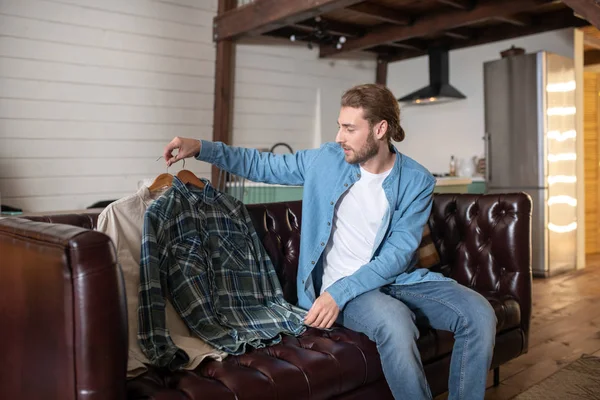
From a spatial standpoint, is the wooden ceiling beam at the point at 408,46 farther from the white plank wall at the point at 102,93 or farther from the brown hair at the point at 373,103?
the brown hair at the point at 373,103

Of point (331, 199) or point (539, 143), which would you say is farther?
point (539, 143)

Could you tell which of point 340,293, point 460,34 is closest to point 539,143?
point 460,34

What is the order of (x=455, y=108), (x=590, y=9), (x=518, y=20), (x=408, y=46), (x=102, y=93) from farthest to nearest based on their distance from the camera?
(x=408, y=46)
(x=455, y=108)
(x=518, y=20)
(x=102, y=93)
(x=590, y=9)

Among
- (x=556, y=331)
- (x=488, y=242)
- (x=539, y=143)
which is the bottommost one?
(x=556, y=331)

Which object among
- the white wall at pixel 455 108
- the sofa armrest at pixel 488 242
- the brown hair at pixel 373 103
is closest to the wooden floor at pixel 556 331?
the sofa armrest at pixel 488 242

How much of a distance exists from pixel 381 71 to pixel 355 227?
5777mm

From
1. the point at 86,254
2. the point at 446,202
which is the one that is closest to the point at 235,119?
the point at 446,202

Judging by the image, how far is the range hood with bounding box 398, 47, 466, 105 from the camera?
21.4ft

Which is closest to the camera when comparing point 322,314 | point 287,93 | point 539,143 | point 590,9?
point 322,314

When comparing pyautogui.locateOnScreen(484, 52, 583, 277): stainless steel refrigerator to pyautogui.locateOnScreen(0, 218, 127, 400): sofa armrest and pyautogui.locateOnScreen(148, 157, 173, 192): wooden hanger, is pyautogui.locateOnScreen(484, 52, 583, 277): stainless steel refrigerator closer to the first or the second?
pyautogui.locateOnScreen(148, 157, 173, 192): wooden hanger

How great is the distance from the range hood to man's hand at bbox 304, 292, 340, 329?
4977mm

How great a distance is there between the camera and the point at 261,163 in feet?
7.47

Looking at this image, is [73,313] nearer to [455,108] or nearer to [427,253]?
[427,253]

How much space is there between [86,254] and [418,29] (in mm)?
5394
